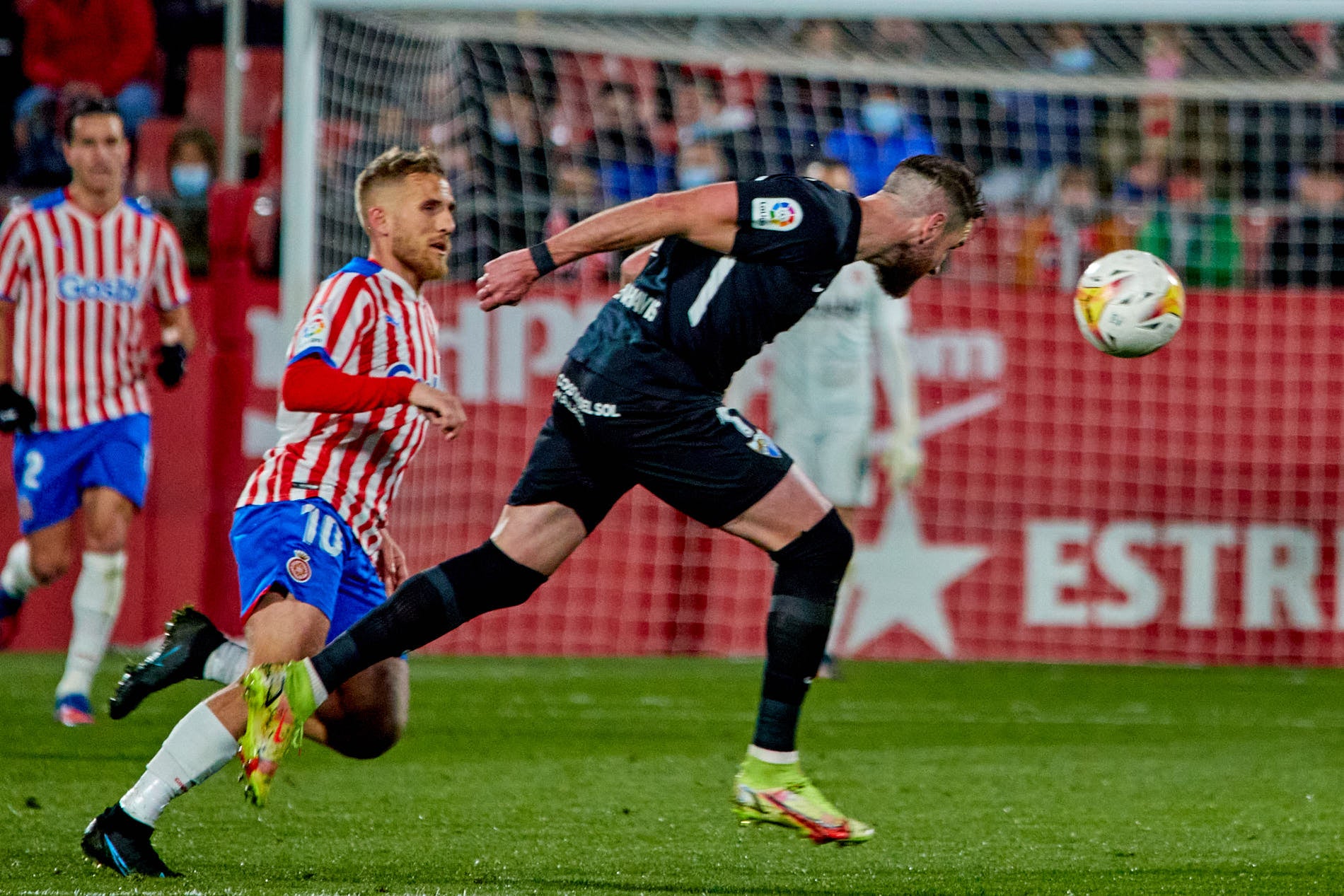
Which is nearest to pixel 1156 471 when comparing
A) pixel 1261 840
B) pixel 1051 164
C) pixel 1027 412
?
pixel 1027 412

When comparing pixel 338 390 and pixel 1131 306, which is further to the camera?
pixel 1131 306

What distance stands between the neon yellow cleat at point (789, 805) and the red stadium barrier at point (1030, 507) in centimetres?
622

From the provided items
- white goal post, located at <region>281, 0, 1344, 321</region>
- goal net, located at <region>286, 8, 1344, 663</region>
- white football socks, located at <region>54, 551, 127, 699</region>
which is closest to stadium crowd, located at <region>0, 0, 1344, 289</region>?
goal net, located at <region>286, 8, 1344, 663</region>

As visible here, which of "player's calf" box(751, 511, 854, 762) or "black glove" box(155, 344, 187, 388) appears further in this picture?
"black glove" box(155, 344, 187, 388)

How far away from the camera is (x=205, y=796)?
557 cm

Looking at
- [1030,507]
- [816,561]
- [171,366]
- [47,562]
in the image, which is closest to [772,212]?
[816,561]

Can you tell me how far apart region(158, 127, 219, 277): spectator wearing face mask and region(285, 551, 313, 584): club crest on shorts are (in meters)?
6.33

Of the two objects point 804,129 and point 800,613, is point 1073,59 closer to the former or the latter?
point 804,129

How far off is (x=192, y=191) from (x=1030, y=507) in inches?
203

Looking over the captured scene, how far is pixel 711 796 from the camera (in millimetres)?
5789

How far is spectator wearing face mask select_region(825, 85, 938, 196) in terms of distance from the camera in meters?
11.5

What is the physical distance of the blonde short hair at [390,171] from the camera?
4.92 m

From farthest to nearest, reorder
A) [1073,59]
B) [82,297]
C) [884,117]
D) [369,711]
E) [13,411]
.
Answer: [1073,59]
[884,117]
[82,297]
[13,411]
[369,711]

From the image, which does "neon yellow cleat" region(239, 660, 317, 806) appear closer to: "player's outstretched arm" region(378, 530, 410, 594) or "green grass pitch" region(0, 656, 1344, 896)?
"green grass pitch" region(0, 656, 1344, 896)
